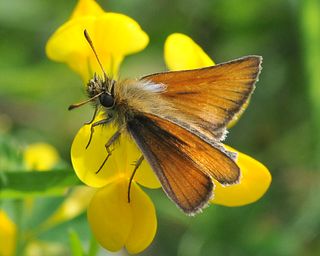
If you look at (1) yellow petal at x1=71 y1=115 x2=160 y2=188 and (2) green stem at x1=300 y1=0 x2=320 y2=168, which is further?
(2) green stem at x1=300 y1=0 x2=320 y2=168

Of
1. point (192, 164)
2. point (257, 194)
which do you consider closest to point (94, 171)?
point (192, 164)

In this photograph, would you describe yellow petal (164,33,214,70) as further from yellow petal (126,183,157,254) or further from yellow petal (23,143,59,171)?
yellow petal (23,143,59,171)

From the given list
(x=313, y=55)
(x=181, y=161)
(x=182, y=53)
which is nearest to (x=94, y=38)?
(x=182, y=53)

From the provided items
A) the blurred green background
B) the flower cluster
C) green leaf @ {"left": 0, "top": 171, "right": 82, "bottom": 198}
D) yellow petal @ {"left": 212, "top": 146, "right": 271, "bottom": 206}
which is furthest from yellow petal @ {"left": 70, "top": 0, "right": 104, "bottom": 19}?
the blurred green background

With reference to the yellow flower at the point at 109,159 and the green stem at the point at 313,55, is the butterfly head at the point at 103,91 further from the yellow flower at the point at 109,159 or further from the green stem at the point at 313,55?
the green stem at the point at 313,55

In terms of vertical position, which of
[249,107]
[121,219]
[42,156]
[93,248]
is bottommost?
[249,107]

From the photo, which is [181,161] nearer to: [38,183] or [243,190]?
[243,190]
